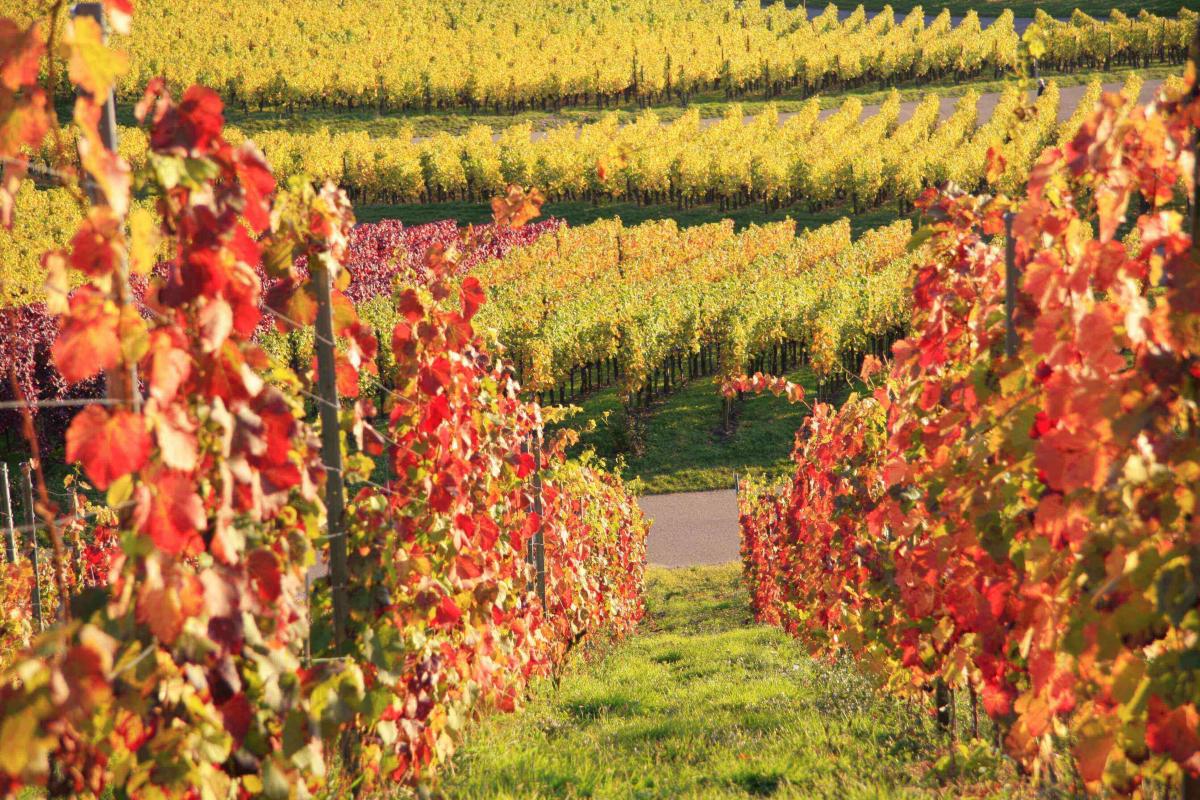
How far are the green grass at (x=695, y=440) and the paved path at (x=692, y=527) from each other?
531 mm

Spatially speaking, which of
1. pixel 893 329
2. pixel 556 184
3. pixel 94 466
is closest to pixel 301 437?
pixel 94 466

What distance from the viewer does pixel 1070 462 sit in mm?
2490

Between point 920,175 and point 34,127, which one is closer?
point 34,127

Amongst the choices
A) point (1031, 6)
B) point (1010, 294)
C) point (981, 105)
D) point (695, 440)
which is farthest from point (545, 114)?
point (1010, 294)

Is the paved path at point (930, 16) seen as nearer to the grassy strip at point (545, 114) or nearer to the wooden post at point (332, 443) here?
the grassy strip at point (545, 114)

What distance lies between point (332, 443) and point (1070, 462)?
6.89ft

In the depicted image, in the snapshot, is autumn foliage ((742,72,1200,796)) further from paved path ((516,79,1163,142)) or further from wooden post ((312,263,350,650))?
paved path ((516,79,1163,142))

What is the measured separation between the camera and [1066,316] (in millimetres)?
2676

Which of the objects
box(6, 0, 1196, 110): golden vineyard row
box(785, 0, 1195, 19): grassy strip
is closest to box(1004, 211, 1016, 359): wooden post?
box(6, 0, 1196, 110): golden vineyard row

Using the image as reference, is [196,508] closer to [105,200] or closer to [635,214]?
[105,200]

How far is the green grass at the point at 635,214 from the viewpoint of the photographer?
147ft

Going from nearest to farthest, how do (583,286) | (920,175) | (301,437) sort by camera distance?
(301,437) → (583,286) → (920,175)

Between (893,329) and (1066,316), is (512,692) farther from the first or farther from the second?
(893,329)

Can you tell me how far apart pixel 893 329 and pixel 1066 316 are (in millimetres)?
26890
